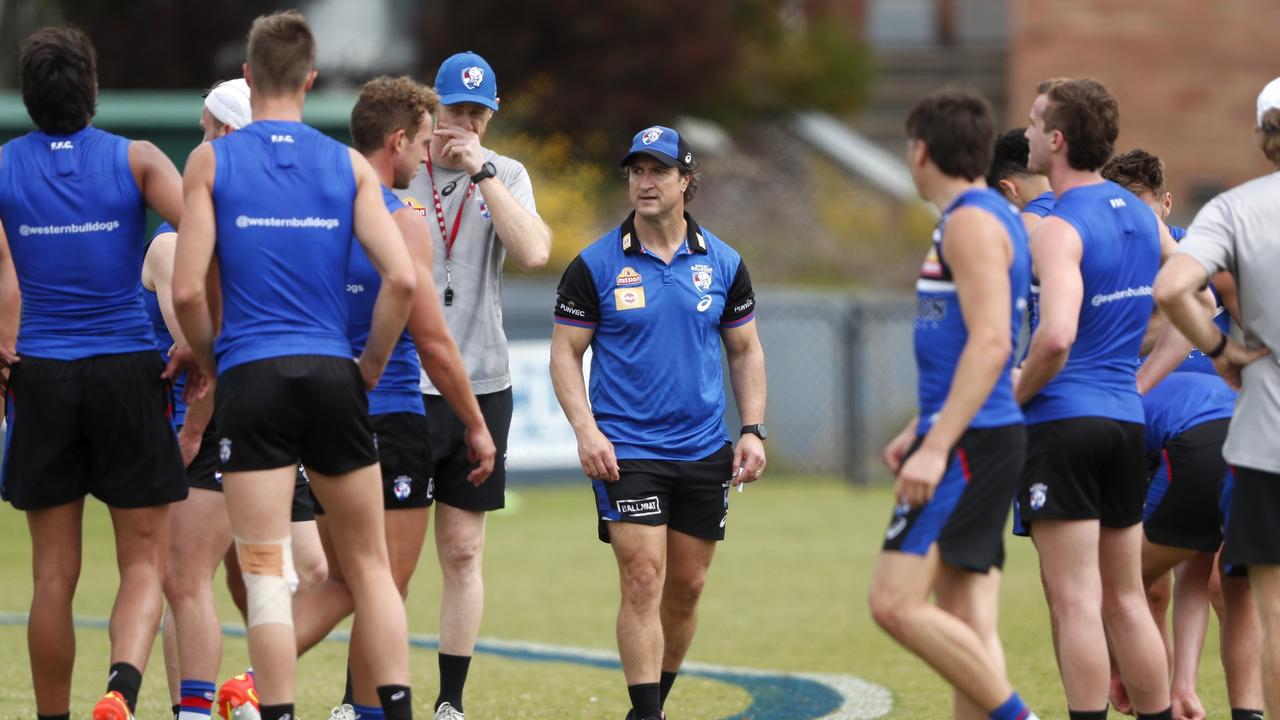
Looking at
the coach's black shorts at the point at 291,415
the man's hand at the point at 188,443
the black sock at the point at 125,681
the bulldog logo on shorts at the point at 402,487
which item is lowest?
the black sock at the point at 125,681

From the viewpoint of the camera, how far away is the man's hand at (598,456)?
277 inches

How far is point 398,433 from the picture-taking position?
686 cm

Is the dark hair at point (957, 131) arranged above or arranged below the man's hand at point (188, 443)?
above

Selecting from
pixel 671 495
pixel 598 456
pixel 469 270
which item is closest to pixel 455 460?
pixel 598 456

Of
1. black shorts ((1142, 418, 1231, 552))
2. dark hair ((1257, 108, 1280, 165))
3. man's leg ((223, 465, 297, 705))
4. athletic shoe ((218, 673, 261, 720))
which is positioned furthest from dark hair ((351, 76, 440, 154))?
black shorts ((1142, 418, 1231, 552))

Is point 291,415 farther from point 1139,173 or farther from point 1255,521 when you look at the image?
point 1139,173

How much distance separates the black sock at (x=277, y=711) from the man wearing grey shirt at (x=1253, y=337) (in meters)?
3.18

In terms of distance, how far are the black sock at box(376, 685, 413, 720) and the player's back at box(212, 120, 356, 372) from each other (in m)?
1.15

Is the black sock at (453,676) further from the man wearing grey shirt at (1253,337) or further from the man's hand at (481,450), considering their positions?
the man wearing grey shirt at (1253,337)

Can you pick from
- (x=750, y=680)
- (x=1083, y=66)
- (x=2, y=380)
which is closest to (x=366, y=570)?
(x=2, y=380)

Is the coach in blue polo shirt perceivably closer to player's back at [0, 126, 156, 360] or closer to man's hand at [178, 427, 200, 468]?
man's hand at [178, 427, 200, 468]

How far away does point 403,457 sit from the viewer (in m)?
6.87

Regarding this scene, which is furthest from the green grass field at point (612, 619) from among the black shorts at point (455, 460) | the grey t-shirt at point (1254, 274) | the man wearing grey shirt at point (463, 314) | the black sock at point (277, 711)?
the grey t-shirt at point (1254, 274)

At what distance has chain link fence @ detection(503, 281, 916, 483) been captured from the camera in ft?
66.5
